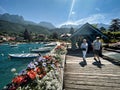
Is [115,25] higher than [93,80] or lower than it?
higher

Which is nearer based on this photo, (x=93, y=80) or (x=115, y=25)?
(x=93, y=80)

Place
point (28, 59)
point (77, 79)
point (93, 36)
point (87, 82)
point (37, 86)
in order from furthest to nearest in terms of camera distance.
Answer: point (28, 59)
point (93, 36)
point (77, 79)
point (87, 82)
point (37, 86)

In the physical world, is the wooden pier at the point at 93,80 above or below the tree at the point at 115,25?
below

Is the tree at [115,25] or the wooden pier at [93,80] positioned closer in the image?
the wooden pier at [93,80]

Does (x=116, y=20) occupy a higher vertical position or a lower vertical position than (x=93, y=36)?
higher

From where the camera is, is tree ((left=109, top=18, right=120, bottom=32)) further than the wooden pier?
Yes

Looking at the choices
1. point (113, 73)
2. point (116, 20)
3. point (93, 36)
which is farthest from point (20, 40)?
point (113, 73)

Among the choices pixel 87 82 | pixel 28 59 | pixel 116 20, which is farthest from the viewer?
pixel 116 20

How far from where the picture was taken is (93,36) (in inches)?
992

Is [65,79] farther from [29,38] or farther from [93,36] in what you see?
[29,38]

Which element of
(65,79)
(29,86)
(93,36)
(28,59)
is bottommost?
(28,59)

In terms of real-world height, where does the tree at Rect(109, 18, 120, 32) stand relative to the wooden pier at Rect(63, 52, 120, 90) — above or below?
above

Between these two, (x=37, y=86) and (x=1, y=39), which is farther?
(x=1, y=39)

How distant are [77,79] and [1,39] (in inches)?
7535
